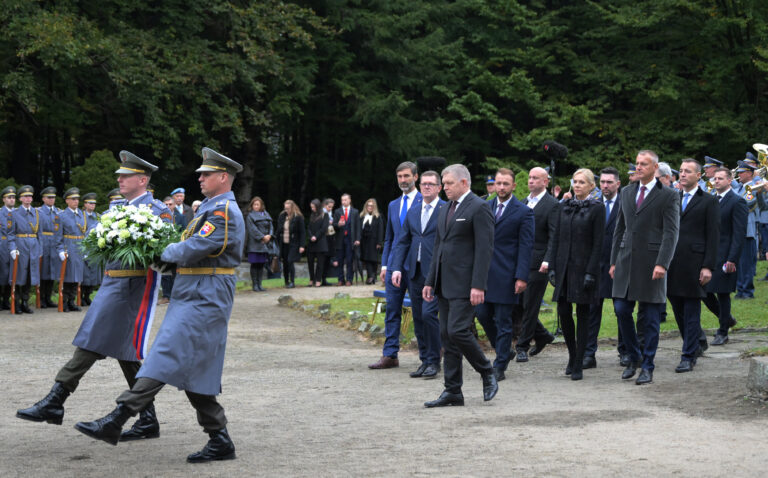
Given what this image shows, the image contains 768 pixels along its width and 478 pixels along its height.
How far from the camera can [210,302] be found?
6.43m

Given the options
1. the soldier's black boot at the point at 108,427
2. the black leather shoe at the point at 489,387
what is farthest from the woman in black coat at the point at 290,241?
the soldier's black boot at the point at 108,427

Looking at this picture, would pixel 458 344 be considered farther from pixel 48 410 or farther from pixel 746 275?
→ pixel 746 275

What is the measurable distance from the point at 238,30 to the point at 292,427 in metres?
23.1

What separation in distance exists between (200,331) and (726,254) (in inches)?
285

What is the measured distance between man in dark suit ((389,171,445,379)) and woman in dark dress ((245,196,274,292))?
11.5 m

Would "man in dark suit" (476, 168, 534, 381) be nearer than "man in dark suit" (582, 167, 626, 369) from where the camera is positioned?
Yes

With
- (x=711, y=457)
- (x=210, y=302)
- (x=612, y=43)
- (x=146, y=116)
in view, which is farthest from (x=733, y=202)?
(x=612, y=43)

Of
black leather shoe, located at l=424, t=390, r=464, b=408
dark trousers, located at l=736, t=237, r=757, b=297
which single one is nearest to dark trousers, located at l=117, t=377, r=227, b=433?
black leather shoe, located at l=424, t=390, r=464, b=408

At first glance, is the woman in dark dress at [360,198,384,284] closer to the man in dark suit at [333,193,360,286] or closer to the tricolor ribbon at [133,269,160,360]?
the man in dark suit at [333,193,360,286]

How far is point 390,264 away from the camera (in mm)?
10727

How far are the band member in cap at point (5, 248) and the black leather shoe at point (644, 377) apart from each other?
12.3 metres

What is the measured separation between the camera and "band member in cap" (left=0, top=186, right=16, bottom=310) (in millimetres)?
17594

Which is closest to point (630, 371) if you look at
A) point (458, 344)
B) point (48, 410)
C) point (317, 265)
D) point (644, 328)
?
point (644, 328)

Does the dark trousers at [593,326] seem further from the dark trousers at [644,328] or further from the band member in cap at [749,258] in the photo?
the band member in cap at [749,258]
